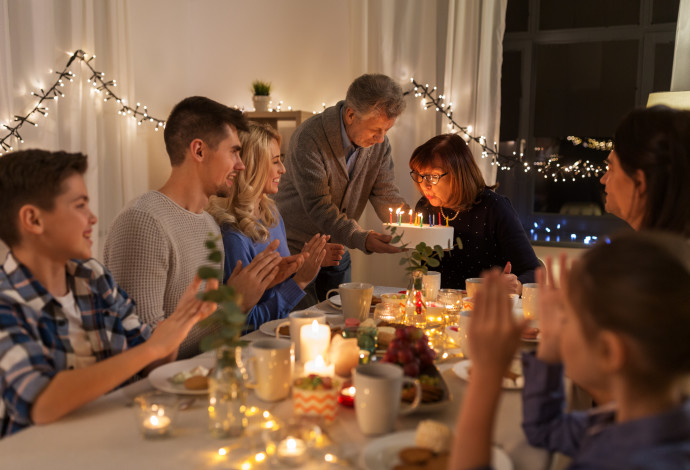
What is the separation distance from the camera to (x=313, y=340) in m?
1.54

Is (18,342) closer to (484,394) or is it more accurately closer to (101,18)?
(484,394)

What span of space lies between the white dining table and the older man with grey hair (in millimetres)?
1661

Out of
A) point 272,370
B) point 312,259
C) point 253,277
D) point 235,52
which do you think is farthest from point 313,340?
point 235,52

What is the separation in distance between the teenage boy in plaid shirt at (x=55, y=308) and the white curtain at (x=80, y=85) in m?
2.41

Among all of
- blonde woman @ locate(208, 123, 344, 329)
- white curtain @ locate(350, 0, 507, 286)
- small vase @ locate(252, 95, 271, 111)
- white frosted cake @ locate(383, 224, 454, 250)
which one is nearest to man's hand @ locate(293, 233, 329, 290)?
blonde woman @ locate(208, 123, 344, 329)

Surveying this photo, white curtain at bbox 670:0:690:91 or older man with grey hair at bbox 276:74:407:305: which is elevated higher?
white curtain at bbox 670:0:690:91

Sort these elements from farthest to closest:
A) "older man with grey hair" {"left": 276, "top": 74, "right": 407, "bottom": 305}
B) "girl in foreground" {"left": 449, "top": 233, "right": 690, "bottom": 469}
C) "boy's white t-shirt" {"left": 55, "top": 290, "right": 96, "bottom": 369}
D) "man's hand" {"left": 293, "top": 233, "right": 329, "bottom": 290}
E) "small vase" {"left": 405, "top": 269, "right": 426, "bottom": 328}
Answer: "older man with grey hair" {"left": 276, "top": 74, "right": 407, "bottom": 305} < "man's hand" {"left": 293, "top": 233, "right": 329, "bottom": 290} < "small vase" {"left": 405, "top": 269, "right": 426, "bottom": 328} < "boy's white t-shirt" {"left": 55, "top": 290, "right": 96, "bottom": 369} < "girl in foreground" {"left": 449, "top": 233, "right": 690, "bottom": 469}

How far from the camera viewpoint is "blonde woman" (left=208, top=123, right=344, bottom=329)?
7.65ft

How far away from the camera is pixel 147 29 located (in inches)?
179

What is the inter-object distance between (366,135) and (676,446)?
248cm

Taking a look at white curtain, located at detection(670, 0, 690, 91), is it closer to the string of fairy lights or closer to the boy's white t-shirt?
the string of fairy lights

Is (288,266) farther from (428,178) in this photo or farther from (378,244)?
(428,178)

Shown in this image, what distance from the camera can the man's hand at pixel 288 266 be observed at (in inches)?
89.0

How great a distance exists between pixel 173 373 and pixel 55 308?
1.01 feet
